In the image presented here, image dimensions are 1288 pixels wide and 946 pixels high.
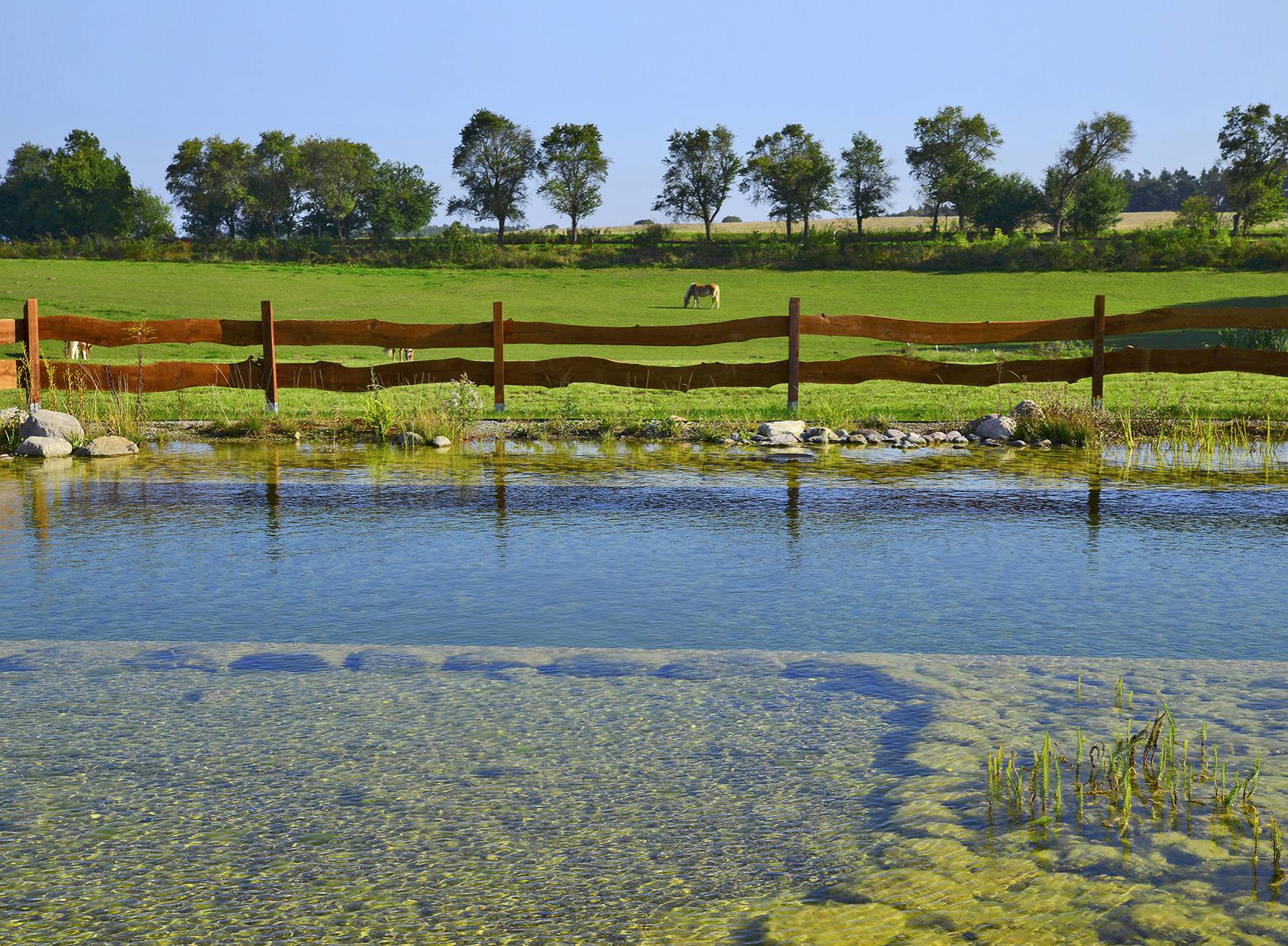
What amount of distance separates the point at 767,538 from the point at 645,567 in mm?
1190

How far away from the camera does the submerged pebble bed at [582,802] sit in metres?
2.98

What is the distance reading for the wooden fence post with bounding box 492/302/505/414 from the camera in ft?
46.5

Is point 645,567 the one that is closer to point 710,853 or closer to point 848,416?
point 710,853

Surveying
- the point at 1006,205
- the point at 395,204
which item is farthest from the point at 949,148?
the point at 395,204

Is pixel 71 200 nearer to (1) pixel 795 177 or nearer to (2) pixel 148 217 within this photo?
(2) pixel 148 217

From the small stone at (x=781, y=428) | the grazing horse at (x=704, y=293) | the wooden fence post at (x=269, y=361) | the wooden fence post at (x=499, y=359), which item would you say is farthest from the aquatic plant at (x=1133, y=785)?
the grazing horse at (x=704, y=293)

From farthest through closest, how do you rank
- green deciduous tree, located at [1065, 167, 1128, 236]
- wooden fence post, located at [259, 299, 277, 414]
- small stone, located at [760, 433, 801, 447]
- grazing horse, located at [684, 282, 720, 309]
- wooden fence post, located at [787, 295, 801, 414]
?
green deciduous tree, located at [1065, 167, 1128, 236], grazing horse, located at [684, 282, 720, 309], wooden fence post, located at [259, 299, 277, 414], wooden fence post, located at [787, 295, 801, 414], small stone, located at [760, 433, 801, 447]

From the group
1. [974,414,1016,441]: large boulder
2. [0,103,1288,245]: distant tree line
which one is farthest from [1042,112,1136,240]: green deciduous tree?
[974,414,1016,441]: large boulder

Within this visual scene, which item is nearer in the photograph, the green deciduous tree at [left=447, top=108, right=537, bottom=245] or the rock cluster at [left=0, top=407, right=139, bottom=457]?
the rock cluster at [left=0, top=407, right=139, bottom=457]

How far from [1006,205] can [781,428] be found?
83.4 metres

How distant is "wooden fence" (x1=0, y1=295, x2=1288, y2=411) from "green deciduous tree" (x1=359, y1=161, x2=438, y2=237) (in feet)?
295

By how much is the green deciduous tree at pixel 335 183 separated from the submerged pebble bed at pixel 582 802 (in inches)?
4071

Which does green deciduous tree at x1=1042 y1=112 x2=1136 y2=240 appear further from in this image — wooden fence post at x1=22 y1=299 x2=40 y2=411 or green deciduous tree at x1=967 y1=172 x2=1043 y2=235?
wooden fence post at x1=22 y1=299 x2=40 y2=411

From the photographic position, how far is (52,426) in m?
11.9
